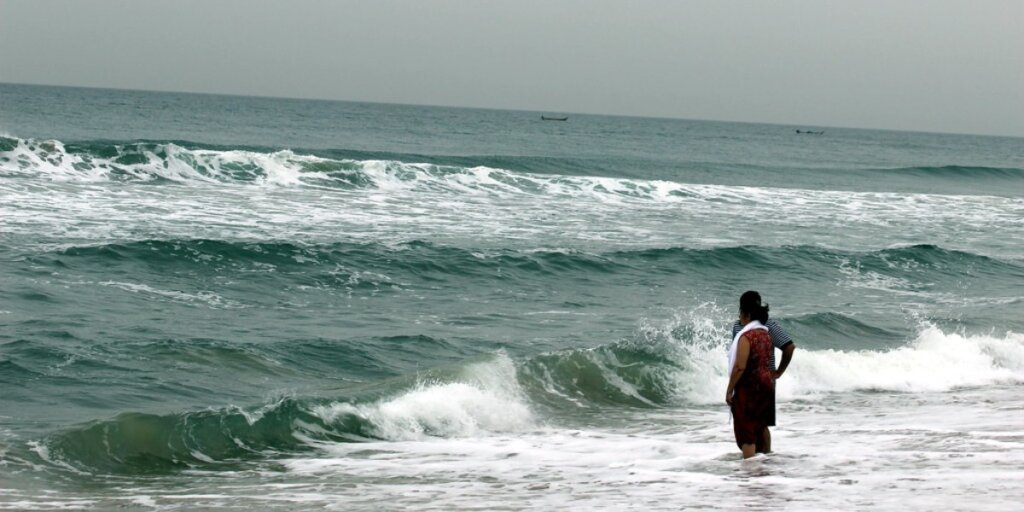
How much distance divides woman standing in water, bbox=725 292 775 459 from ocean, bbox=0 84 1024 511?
15.6 inches

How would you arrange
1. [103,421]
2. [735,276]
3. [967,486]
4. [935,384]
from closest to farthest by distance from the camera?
[967,486] → [103,421] → [935,384] → [735,276]

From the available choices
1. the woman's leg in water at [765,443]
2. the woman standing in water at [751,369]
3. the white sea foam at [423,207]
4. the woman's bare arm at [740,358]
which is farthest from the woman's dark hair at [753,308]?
the white sea foam at [423,207]

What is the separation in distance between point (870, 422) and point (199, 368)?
667 cm

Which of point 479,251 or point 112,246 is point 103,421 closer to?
point 112,246

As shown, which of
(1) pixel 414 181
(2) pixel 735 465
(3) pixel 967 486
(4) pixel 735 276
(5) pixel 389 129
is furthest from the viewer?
(5) pixel 389 129

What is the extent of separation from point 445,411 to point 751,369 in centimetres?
368

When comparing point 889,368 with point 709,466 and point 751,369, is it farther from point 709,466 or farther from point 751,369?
point 751,369

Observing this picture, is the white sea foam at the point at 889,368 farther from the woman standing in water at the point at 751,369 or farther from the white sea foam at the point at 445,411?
the woman standing in water at the point at 751,369

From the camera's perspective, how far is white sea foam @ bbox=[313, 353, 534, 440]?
35.2 feet

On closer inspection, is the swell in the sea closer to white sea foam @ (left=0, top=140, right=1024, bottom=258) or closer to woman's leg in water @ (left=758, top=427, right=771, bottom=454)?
woman's leg in water @ (left=758, top=427, right=771, bottom=454)

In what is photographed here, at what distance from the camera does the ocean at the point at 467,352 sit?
857 cm

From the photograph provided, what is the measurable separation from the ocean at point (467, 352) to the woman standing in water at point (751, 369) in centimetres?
40

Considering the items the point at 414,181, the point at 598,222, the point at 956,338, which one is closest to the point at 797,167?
the point at 414,181

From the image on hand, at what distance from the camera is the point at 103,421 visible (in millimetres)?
9969
